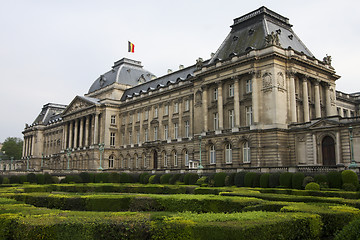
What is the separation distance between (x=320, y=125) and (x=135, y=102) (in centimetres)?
4172

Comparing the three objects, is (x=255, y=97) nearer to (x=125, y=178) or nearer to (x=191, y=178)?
(x=191, y=178)

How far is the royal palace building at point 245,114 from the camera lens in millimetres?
43156

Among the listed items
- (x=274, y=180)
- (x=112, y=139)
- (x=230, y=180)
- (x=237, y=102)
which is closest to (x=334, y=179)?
(x=274, y=180)

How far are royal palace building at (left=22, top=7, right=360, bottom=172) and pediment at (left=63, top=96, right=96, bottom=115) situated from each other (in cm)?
278

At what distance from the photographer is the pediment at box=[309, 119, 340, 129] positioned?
40.5 meters

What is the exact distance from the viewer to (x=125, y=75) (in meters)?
84.9

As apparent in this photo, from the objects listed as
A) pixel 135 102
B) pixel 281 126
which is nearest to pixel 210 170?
pixel 281 126

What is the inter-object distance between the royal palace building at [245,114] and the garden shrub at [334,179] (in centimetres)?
428

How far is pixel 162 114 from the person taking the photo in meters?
66.6

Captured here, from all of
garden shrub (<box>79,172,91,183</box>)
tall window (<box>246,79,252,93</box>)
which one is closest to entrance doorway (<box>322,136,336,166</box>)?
tall window (<box>246,79,252,93</box>)

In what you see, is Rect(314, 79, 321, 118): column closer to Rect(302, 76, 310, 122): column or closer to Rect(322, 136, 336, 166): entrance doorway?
Rect(302, 76, 310, 122): column

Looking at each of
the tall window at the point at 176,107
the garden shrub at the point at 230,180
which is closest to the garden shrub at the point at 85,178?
the tall window at the point at 176,107

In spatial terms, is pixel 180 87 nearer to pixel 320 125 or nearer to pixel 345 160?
pixel 320 125

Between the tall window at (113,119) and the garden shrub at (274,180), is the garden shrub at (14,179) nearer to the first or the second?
the tall window at (113,119)
